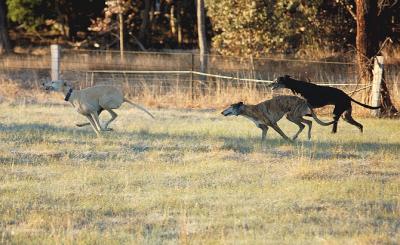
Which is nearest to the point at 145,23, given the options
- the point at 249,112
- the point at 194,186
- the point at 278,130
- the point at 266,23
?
the point at 266,23

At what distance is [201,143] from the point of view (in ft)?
47.0

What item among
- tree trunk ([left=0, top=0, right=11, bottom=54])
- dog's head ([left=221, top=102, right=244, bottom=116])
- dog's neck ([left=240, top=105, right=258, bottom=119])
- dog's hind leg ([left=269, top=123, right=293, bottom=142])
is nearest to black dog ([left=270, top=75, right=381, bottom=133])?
dog's hind leg ([left=269, top=123, right=293, bottom=142])

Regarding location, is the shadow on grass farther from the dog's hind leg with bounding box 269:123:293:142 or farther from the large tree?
the large tree

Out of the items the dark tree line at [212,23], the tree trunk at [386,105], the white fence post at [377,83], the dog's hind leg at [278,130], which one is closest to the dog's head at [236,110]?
the dog's hind leg at [278,130]

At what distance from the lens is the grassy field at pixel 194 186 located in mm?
8250

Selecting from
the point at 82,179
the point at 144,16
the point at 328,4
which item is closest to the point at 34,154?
the point at 82,179

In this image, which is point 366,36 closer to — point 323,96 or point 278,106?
point 323,96

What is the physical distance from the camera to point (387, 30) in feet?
105

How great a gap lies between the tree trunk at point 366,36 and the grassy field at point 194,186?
11.7 feet

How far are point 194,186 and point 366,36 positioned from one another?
10.9 metres

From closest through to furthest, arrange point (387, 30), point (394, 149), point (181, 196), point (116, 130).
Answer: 1. point (181, 196)
2. point (394, 149)
3. point (116, 130)
4. point (387, 30)

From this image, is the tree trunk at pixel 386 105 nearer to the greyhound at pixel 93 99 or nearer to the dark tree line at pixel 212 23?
the dark tree line at pixel 212 23

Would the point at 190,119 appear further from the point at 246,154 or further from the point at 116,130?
the point at 246,154

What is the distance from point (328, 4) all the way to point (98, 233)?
81.8 feet
